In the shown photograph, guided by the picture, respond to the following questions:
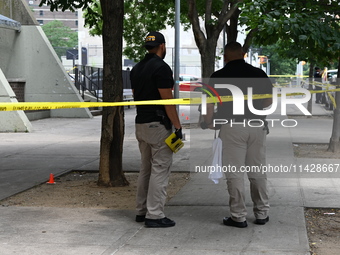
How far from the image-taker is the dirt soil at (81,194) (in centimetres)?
812

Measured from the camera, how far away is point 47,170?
35.8 feet

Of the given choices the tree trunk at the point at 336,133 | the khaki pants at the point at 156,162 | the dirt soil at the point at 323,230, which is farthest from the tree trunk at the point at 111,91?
the tree trunk at the point at 336,133

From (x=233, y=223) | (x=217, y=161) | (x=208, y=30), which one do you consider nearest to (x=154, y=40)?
(x=217, y=161)

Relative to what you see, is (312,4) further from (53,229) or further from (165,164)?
(53,229)

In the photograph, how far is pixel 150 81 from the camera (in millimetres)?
6746

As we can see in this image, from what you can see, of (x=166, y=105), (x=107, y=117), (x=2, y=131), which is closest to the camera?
(x=166, y=105)

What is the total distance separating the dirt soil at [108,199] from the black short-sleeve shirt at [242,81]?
137cm

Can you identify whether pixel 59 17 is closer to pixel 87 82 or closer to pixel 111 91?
pixel 87 82

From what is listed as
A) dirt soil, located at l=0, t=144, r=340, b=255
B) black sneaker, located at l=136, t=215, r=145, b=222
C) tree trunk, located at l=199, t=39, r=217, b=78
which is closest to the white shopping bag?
black sneaker, located at l=136, t=215, r=145, b=222

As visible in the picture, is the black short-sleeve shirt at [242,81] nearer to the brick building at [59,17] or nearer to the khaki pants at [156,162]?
the khaki pants at [156,162]

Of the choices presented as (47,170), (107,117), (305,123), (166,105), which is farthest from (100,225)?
(305,123)

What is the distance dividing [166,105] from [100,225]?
1.45 meters

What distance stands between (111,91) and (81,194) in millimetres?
1487

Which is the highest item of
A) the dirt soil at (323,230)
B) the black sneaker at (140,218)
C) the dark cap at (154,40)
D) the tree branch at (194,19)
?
the tree branch at (194,19)
